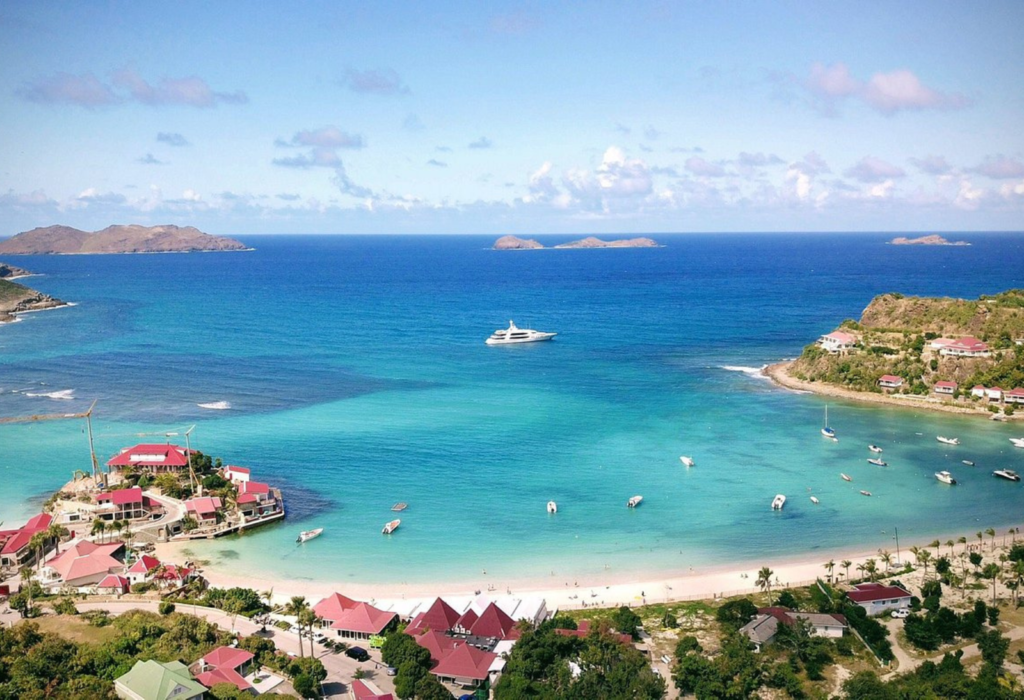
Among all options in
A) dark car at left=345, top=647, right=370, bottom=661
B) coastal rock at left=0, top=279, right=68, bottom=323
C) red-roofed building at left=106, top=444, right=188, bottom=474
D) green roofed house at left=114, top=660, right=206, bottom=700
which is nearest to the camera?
green roofed house at left=114, top=660, right=206, bottom=700

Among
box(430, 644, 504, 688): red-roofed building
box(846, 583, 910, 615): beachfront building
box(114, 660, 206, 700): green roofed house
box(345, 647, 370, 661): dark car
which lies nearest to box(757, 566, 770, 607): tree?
box(846, 583, 910, 615): beachfront building

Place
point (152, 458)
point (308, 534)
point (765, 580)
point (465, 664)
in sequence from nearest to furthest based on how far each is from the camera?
point (465, 664)
point (765, 580)
point (308, 534)
point (152, 458)

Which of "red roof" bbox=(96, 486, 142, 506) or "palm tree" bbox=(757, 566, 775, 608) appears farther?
"red roof" bbox=(96, 486, 142, 506)

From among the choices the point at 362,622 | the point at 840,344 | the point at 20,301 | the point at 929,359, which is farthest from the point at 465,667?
the point at 20,301

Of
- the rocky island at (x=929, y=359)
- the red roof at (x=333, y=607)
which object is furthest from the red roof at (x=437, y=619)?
the rocky island at (x=929, y=359)

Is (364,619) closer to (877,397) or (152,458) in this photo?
(152,458)

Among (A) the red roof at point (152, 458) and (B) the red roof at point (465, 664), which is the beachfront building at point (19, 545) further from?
(B) the red roof at point (465, 664)

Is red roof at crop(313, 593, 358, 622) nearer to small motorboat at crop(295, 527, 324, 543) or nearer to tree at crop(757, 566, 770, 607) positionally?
small motorboat at crop(295, 527, 324, 543)

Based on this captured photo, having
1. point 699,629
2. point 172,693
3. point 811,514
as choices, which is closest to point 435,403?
point 811,514
